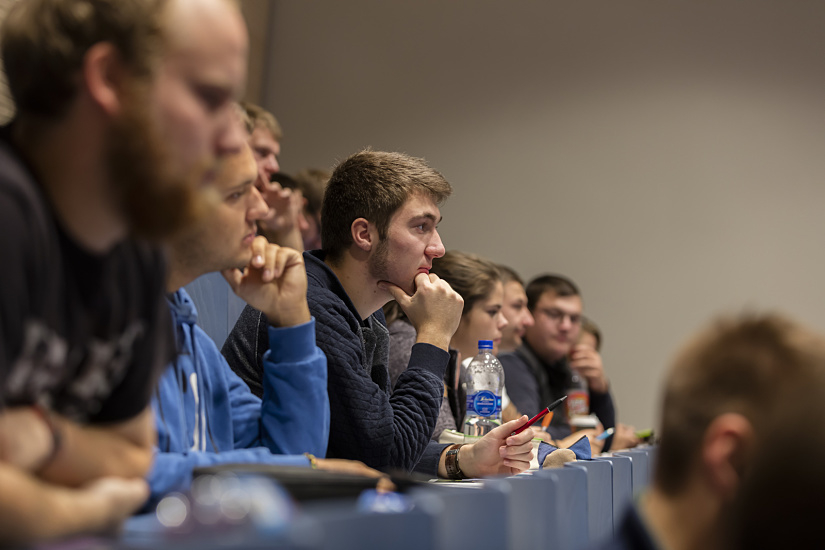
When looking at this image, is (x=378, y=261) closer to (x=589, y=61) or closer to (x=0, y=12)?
(x=0, y=12)

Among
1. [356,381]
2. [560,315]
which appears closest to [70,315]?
[356,381]

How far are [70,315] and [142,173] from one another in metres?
0.17

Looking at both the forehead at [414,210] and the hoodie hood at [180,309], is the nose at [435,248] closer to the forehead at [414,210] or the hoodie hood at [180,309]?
the forehead at [414,210]

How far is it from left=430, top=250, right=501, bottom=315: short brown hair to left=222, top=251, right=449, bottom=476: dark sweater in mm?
951

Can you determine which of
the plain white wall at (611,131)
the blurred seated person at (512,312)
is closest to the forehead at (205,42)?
the blurred seated person at (512,312)

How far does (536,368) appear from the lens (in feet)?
12.3

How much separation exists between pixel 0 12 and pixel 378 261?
1.54m

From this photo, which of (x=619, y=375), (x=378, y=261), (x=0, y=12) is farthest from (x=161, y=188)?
(x=619, y=375)

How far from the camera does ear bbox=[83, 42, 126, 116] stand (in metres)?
0.89

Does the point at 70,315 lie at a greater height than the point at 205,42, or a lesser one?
lesser

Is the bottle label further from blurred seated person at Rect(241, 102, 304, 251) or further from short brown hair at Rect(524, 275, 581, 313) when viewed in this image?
short brown hair at Rect(524, 275, 581, 313)

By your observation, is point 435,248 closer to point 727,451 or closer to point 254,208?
point 254,208

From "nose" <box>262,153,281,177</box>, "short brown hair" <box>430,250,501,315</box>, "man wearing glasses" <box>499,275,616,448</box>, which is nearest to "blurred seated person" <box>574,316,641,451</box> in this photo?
"man wearing glasses" <box>499,275,616,448</box>

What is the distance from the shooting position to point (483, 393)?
2.29 m
